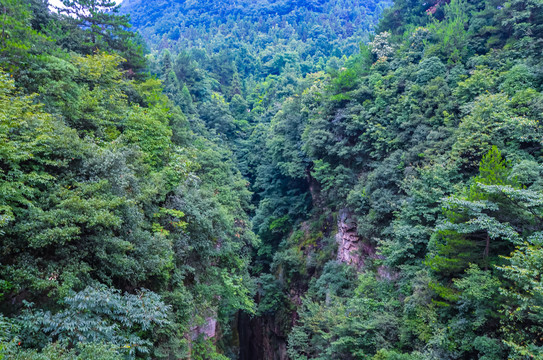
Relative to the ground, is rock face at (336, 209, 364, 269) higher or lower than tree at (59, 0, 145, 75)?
lower

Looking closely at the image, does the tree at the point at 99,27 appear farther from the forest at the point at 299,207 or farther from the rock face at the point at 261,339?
the rock face at the point at 261,339

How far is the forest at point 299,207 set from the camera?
7039 millimetres

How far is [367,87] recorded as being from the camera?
21297 mm

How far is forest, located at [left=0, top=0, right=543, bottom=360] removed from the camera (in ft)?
23.1

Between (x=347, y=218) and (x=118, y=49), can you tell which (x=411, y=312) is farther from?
(x=118, y=49)

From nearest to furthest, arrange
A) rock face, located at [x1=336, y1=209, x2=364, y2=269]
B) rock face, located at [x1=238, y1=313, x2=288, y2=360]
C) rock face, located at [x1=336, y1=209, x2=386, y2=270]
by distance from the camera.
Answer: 1. rock face, located at [x1=336, y1=209, x2=386, y2=270]
2. rock face, located at [x1=336, y1=209, x2=364, y2=269]
3. rock face, located at [x1=238, y1=313, x2=288, y2=360]

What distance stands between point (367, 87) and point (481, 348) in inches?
678

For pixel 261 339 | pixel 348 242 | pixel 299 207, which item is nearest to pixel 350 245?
pixel 348 242

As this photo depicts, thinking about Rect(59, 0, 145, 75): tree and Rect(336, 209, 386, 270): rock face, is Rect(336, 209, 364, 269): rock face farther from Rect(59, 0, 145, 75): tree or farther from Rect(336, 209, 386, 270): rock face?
Rect(59, 0, 145, 75): tree

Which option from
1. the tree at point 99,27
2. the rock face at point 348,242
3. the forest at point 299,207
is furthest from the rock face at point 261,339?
the tree at point 99,27

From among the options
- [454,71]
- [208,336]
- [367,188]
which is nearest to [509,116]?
[454,71]

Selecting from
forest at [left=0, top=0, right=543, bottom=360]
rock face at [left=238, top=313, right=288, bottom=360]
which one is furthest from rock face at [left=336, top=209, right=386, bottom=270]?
rock face at [left=238, top=313, right=288, bottom=360]

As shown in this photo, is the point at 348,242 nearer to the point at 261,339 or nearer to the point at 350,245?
the point at 350,245

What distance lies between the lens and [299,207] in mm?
27469
